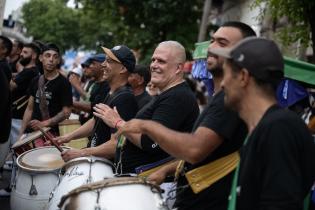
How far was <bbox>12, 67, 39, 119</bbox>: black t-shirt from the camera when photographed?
26.4 feet

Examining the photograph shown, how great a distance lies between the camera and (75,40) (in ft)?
193

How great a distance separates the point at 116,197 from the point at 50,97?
416 cm

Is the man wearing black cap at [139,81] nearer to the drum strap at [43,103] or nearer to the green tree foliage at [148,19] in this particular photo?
the drum strap at [43,103]

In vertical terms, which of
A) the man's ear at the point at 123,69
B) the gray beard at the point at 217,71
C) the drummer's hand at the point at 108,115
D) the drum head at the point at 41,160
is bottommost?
the drum head at the point at 41,160

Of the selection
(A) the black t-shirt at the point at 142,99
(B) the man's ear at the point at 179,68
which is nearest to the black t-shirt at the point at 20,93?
(A) the black t-shirt at the point at 142,99

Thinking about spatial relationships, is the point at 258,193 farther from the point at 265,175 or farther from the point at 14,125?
the point at 14,125

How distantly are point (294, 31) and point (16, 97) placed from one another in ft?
14.3

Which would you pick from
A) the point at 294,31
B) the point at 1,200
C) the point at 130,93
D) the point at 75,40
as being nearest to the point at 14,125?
the point at 1,200

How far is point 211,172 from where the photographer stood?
318 centimetres

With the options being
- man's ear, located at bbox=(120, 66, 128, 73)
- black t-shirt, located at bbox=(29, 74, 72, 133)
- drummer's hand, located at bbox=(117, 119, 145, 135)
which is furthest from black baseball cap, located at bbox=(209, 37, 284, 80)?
black t-shirt, located at bbox=(29, 74, 72, 133)

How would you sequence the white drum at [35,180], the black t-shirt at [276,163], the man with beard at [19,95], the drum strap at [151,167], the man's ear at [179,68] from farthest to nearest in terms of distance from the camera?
the man with beard at [19,95] < the white drum at [35,180] < the man's ear at [179,68] < the drum strap at [151,167] < the black t-shirt at [276,163]

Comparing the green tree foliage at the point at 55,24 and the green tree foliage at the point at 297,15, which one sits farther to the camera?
the green tree foliage at the point at 55,24

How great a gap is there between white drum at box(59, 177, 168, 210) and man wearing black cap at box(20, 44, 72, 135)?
3.80 metres

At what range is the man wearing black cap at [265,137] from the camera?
7.72 ft
